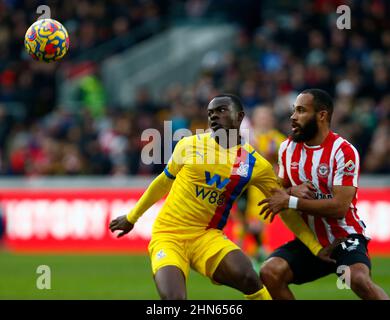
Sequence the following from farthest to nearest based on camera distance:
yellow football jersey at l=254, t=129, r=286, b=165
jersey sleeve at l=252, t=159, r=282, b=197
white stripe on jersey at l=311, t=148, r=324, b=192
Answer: yellow football jersey at l=254, t=129, r=286, b=165 → jersey sleeve at l=252, t=159, r=282, b=197 → white stripe on jersey at l=311, t=148, r=324, b=192

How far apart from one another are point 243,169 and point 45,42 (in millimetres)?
2312

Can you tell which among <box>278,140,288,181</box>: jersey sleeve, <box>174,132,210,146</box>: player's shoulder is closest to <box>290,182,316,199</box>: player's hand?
<box>278,140,288,181</box>: jersey sleeve

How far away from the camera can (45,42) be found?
29.6 ft

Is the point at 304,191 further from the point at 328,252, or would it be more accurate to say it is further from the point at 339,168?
the point at 328,252

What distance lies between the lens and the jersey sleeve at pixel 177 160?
823cm

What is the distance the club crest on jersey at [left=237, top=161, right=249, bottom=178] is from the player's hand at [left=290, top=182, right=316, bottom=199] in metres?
0.42

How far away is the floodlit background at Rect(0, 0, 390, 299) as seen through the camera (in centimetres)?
1611

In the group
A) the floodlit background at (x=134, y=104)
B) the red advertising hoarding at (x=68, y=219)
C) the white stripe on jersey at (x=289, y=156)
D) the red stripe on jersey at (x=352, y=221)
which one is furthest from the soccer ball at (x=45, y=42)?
the red advertising hoarding at (x=68, y=219)

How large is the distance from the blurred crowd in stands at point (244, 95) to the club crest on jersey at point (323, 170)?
9601mm

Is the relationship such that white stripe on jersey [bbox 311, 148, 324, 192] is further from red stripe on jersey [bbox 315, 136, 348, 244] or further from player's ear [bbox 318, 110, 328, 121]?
player's ear [bbox 318, 110, 328, 121]

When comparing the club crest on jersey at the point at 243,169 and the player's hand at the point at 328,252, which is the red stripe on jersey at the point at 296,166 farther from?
the player's hand at the point at 328,252
